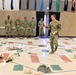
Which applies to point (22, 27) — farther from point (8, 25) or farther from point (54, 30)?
point (54, 30)

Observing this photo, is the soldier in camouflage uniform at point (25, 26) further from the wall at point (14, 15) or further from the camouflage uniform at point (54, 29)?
the camouflage uniform at point (54, 29)

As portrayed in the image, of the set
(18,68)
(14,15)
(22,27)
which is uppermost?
(14,15)

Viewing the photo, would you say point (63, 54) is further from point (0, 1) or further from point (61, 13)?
point (0, 1)

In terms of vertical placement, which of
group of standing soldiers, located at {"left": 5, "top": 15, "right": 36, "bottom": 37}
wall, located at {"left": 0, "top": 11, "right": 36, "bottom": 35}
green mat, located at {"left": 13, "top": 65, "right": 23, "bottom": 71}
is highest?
wall, located at {"left": 0, "top": 11, "right": 36, "bottom": 35}

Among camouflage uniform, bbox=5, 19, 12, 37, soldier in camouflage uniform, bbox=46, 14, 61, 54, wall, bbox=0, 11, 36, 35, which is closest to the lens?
soldier in camouflage uniform, bbox=46, 14, 61, 54

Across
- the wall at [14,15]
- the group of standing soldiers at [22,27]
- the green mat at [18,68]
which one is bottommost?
the green mat at [18,68]

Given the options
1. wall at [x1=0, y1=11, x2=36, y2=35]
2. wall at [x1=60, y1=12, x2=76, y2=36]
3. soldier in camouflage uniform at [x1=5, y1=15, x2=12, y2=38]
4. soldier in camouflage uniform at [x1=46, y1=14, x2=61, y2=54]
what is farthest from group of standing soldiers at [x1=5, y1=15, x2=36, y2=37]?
soldier in camouflage uniform at [x1=46, y1=14, x2=61, y2=54]

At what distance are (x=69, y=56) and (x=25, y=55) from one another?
1.53 metres

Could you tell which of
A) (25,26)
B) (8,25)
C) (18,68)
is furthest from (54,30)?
(8,25)

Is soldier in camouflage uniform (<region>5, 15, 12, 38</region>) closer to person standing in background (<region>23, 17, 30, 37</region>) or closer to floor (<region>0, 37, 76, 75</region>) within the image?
person standing in background (<region>23, 17, 30, 37</region>)

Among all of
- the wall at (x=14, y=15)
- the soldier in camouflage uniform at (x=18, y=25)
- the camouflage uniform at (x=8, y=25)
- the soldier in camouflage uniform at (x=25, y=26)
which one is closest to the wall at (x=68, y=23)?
the wall at (x=14, y=15)

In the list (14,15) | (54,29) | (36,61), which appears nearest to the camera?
(36,61)

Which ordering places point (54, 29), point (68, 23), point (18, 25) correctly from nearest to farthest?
point (54, 29) → point (18, 25) → point (68, 23)

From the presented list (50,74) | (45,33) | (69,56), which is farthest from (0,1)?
(50,74)
